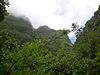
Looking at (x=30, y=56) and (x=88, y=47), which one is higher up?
(x=88, y=47)

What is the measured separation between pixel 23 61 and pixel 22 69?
0.72 metres

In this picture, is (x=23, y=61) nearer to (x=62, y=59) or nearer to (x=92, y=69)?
(x=62, y=59)

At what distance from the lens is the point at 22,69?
25625 mm

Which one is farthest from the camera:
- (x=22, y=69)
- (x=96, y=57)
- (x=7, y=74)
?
(x=96, y=57)

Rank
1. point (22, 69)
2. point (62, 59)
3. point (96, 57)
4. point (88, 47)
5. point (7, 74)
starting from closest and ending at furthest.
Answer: point (7, 74) → point (22, 69) → point (62, 59) → point (96, 57) → point (88, 47)

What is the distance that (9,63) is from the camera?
24656mm

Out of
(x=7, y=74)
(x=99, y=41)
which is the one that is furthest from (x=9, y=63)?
(x=99, y=41)

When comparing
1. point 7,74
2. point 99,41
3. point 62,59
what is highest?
point 99,41

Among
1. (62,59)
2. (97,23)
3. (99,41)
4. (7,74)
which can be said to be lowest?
(7,74)

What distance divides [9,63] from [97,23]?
8306 cm

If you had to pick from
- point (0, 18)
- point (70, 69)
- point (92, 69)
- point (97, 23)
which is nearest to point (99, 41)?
point (92, 69)

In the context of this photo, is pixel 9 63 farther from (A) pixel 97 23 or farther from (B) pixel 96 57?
(A) pixel 97 23

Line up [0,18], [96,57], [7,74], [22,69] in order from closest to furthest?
[0,18], [7,74], [22,69], [96,57]

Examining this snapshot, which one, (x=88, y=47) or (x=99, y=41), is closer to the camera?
(x=88, y=47)
